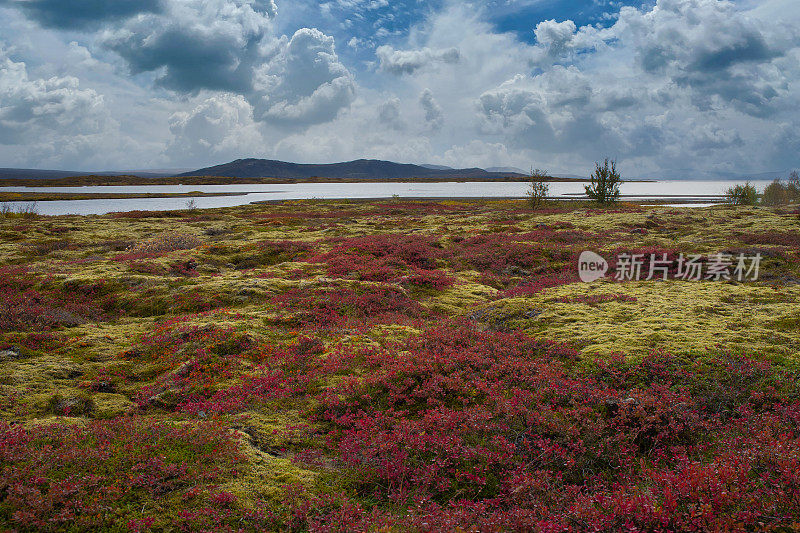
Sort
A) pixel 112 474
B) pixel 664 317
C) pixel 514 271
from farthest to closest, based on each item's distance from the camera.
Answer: pixel 514 271
pixel 664 317
pixel 112 474

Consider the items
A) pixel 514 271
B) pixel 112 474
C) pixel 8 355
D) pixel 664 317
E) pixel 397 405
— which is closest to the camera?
pixel 112 474

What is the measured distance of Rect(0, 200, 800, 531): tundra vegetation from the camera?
5.77 m

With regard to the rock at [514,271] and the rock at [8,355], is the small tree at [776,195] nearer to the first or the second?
the rock at [514,271]

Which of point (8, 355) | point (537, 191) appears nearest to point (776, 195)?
point (537, 191)

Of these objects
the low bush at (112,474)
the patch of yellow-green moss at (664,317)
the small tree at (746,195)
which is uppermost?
the small tree at (746,195)

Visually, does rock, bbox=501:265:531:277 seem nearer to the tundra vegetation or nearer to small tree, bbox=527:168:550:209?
the tundra vegetation

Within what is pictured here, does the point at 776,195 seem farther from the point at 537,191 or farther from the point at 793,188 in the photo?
the point at 537,191

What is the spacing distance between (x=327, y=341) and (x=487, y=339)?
498cm

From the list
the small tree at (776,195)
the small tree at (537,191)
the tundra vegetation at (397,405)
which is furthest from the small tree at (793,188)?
the tundra vegetation at (397,405)

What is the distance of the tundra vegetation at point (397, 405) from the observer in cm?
577

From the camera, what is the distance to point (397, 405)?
9.68 meters

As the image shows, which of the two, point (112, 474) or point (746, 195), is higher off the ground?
point (746, 195)

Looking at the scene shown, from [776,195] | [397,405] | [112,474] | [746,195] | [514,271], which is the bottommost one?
[397,405]

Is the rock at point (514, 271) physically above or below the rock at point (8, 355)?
above
